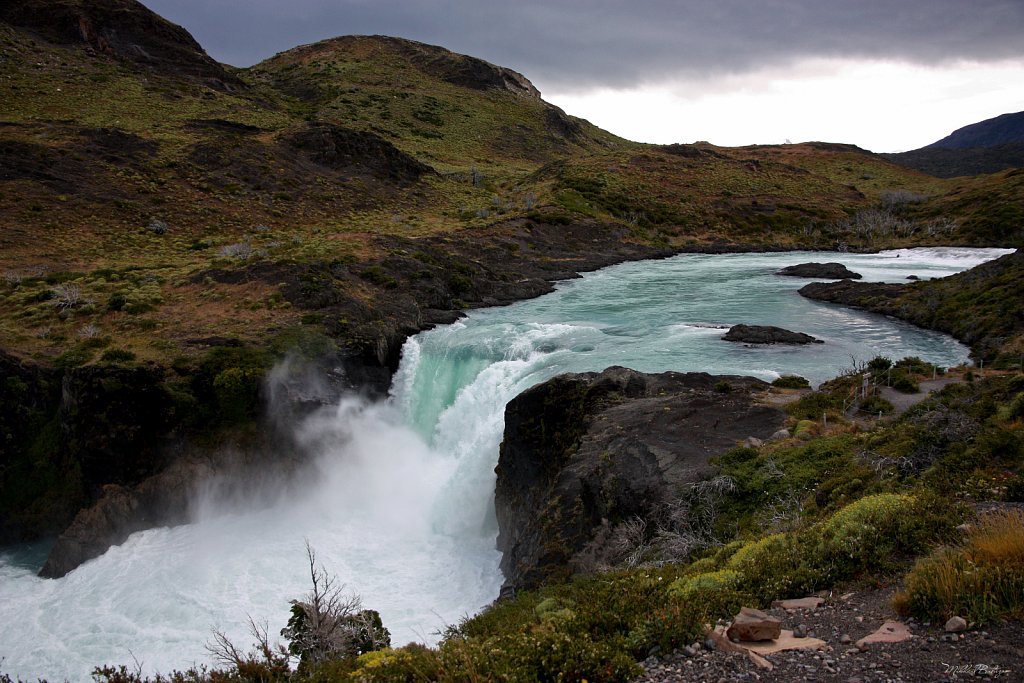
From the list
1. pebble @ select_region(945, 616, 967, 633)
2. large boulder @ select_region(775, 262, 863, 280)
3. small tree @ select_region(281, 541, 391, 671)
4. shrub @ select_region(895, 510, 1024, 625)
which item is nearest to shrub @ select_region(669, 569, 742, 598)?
shrub @ select_region(895, 510, 1024, 625)

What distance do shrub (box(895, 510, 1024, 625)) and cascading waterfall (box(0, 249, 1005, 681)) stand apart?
11.1 metres

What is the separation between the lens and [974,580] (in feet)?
20.9

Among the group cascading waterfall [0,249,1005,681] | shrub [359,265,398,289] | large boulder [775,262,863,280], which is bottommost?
cascading waterfall [0,249,1005,681]

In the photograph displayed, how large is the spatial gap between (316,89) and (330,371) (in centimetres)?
9860

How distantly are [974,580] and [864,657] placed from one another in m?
1.47

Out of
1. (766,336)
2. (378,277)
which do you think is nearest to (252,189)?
(378,277)

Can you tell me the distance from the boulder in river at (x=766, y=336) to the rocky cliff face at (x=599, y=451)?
27.3 feet

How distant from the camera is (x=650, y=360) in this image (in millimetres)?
26375

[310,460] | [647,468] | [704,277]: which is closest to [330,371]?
[310,460]

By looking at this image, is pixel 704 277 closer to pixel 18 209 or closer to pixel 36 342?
pixel 36 342

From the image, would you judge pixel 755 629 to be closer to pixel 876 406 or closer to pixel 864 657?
pixel 864 657

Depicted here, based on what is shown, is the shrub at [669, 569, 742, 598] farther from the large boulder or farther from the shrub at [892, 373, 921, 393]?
the large boulder

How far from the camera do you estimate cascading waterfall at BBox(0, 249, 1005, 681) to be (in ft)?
58.6

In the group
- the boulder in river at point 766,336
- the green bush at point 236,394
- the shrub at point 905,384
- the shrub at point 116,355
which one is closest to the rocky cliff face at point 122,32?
the shrub at point 116,355
